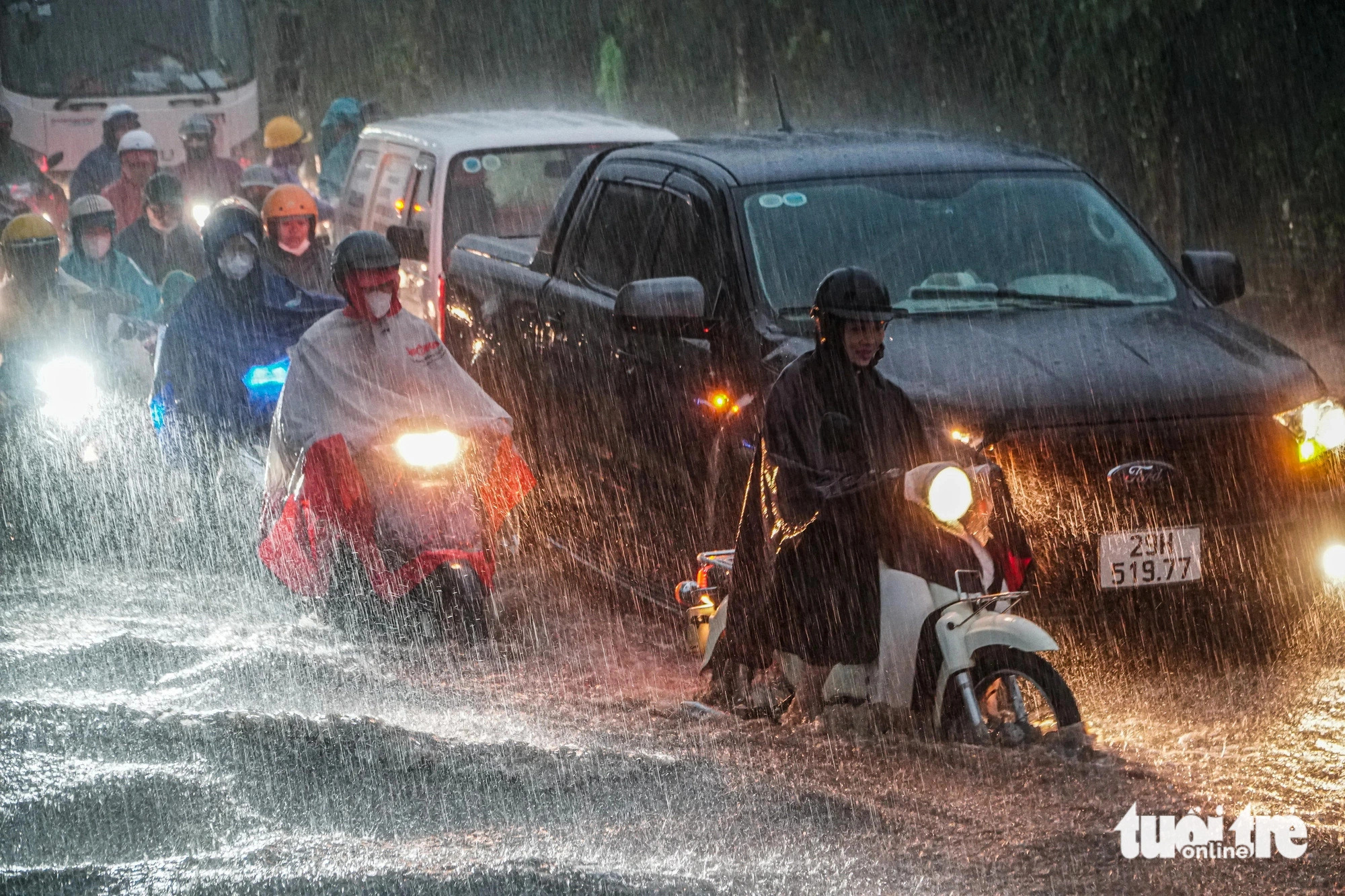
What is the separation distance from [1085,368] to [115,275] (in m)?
7.19

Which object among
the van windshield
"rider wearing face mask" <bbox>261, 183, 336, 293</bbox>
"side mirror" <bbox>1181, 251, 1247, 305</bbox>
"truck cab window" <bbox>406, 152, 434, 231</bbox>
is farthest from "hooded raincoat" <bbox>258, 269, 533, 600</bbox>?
"truck cab window" <bbox>406, 152, 434, 231</bbox>

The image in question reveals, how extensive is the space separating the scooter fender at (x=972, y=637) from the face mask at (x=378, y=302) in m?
3.24

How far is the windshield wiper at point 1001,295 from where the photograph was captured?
23.6ft

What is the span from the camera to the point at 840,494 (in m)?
5.72

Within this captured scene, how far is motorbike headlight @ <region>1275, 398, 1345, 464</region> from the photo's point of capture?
6531mm

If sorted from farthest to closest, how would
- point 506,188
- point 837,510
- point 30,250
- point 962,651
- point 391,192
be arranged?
point 391,192
point 506,188
point 30,250
point 837,510
point 962,651

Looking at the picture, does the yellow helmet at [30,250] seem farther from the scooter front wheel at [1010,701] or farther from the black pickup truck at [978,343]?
the scooter front wheel at [1010,701]

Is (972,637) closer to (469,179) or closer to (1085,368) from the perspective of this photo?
(1085,368)

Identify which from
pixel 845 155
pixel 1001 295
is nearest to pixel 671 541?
pixel 1001 295

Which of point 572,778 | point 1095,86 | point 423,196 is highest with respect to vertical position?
point 1095,86

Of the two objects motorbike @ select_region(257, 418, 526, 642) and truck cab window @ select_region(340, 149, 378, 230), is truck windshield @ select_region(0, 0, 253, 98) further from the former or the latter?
motorbike @ select_region(257, 418, 526, 642)

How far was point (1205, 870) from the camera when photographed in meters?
4.86

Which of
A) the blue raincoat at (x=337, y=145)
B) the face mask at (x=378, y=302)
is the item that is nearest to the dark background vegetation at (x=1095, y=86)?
the face mask at (x=378, y=302)

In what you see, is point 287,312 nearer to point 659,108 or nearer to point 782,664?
point 782,664
